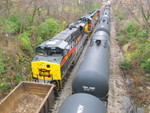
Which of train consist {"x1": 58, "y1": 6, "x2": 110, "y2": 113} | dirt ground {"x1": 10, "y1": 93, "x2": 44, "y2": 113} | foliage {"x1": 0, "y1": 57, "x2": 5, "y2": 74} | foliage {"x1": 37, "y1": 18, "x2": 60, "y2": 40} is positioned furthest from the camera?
foliage {"x1": 37, "y1": 18, "x2": 60, "y2": 40}

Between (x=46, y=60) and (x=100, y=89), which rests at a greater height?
(x=46, y=60)

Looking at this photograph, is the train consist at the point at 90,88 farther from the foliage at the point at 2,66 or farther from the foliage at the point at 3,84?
the foliage at the point at 2,66

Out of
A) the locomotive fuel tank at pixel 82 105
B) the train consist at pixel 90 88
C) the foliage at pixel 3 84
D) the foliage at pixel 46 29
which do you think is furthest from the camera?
the foliage at pixel 46 29

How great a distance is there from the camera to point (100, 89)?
23.0 feet

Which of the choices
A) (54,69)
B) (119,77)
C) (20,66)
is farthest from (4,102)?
(119,77)

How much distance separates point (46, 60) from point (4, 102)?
356cm

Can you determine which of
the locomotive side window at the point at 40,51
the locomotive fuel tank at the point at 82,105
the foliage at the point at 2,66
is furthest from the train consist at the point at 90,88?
the foliage at the point at 2,66

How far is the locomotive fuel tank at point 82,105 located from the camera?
4.80 m

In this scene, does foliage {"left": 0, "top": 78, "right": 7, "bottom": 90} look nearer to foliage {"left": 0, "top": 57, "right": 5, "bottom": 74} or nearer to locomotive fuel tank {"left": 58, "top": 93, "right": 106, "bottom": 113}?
foliage {"left": 0, "top": 57, "right": 5, "bottom": 74}

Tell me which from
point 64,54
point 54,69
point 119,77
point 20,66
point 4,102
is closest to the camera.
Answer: point 4,102

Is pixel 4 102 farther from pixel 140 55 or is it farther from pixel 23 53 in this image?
pixel 140 55

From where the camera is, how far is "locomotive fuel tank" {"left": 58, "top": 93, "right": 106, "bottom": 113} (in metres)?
4.80

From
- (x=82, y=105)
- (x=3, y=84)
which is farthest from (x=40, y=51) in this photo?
(x=82, y=105)

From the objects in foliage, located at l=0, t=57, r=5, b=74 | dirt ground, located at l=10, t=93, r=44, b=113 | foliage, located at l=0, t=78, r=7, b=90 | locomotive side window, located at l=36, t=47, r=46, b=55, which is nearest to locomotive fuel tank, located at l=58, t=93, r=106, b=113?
dirt ground, located at l=10, t=93, r=44, b=113
